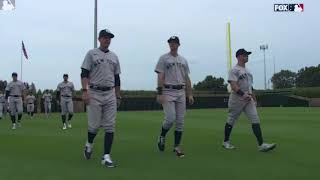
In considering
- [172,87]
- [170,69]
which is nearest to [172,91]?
[172,87]

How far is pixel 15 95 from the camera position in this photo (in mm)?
17234

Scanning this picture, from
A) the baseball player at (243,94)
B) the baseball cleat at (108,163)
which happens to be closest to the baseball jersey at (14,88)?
the baseball player at (243,94)

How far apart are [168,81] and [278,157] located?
239 cm

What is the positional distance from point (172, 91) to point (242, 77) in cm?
159

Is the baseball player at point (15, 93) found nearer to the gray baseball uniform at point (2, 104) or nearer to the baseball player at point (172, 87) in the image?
the baseball player at point (172, 87)

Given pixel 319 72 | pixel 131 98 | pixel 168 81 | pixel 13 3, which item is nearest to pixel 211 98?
pixel 131 98

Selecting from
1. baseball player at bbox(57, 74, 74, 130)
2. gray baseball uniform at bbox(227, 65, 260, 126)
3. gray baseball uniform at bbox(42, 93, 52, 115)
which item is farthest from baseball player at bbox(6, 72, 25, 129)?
gray baseball uniform at bbox(42, 93, 52, 115)

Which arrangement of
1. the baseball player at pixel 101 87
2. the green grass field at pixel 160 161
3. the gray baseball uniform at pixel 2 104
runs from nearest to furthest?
the green grass field at pixel 160 161, the baseball player at pixel 101 87, the gray baseball uniform at pixel 2 104

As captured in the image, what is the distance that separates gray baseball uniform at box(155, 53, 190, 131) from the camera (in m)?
9.25

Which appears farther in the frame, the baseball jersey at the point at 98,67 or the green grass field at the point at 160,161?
the baseball jersey at the point at 98,67

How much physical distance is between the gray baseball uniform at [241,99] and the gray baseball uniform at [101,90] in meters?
2.79

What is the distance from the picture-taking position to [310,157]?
28.8 feet

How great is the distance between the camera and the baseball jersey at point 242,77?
9.92 metres

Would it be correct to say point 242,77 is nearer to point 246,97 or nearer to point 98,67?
point 246,97
